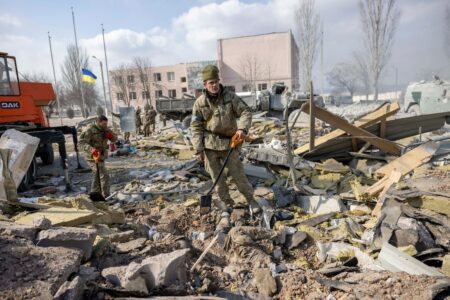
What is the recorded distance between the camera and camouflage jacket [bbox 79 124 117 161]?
551 cm

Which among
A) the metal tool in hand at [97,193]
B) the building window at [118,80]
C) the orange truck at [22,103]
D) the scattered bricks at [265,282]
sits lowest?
the scattered bricks at [265,282]

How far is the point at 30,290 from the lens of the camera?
1.97 metres

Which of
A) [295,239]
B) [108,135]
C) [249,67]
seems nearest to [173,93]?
[249,67]

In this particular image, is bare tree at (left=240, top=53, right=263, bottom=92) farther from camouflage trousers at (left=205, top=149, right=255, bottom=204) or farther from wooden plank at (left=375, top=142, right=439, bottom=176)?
camouflage trousers at (left=205, top=149, right=255, bottom=204)

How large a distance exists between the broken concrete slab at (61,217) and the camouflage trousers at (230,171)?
1605mm

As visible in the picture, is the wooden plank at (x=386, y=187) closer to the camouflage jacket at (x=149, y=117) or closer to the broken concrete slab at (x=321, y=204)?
the broken concrete slab at (x=321, y=204)

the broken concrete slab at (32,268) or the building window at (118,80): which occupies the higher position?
the building window at (118,80)

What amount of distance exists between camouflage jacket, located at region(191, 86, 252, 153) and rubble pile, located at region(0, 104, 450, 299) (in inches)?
36.8

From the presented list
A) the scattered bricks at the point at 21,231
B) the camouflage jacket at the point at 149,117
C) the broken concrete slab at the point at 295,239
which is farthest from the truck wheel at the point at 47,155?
the broken concrete slab at the point at 295,239

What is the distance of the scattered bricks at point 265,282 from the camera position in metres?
2.63

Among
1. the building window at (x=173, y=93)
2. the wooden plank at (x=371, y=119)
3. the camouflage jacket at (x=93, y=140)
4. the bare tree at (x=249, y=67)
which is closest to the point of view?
the camouflage jacket at (x=93, y=140)

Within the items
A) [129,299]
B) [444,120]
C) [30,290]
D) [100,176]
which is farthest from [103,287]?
[444,120]

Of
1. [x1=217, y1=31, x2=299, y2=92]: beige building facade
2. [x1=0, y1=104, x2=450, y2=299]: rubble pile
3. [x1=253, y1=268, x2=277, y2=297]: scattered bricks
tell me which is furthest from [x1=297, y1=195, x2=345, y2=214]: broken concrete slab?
[x1=217, y1=31, x2=299, y2=92]: beige building facade

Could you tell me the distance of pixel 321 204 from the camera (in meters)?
4.53
